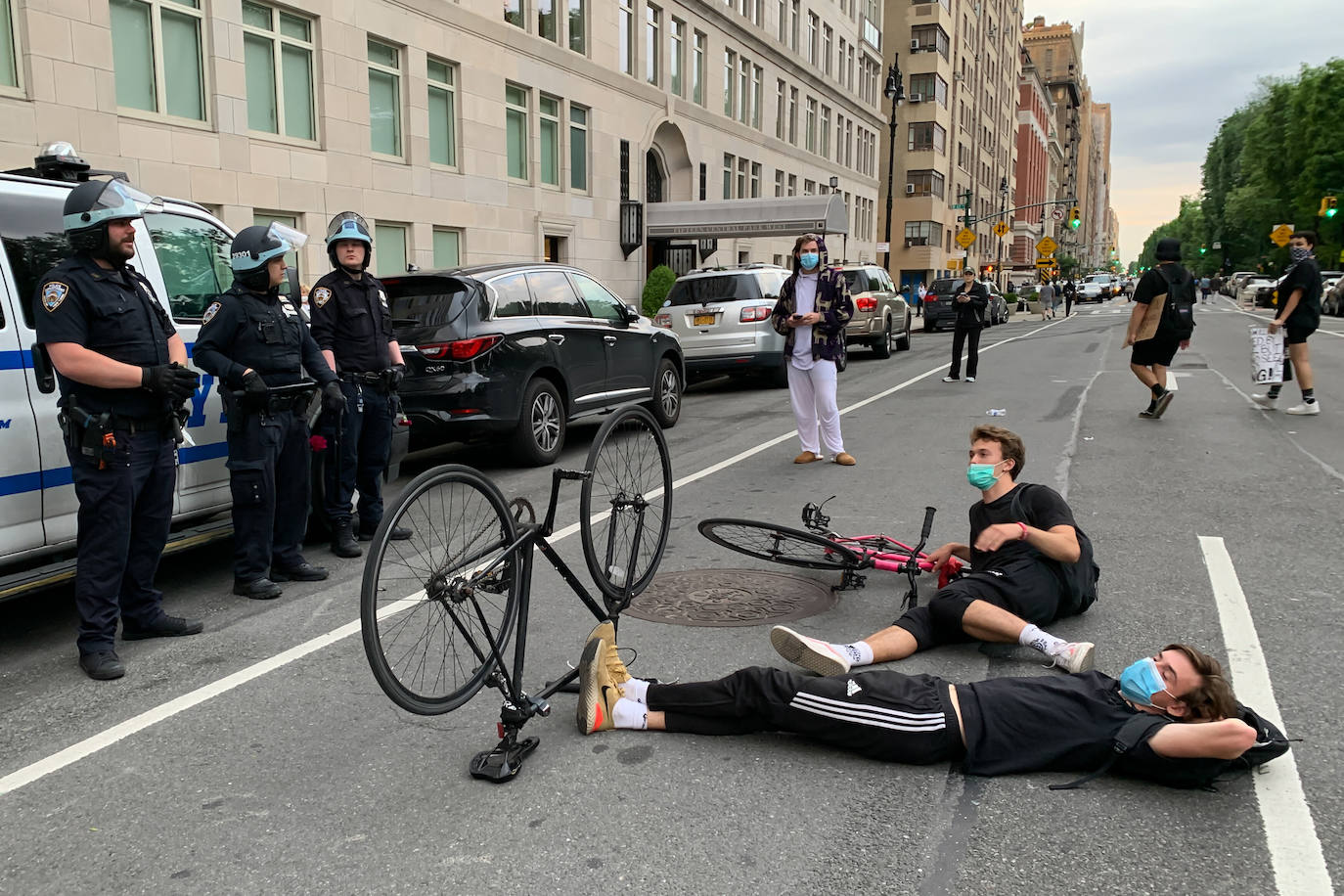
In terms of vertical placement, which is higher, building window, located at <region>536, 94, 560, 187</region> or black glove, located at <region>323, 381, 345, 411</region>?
building window, located at <region>536, 94, 560, 187</region>

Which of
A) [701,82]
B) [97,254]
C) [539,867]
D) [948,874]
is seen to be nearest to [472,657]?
[539,867]

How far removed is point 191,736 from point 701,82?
34.5 meters

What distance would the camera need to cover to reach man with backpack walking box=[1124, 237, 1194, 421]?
11391mm

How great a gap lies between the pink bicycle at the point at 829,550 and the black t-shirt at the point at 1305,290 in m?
8.78

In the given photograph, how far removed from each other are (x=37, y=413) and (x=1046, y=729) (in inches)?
175

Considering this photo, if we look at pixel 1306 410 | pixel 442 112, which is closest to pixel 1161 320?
pixel 1306 410

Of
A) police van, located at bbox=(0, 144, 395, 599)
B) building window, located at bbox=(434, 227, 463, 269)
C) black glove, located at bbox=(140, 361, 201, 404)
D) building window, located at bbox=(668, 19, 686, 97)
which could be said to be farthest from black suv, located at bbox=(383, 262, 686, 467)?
building window, located at bbox=(668, 19, 686, 97)

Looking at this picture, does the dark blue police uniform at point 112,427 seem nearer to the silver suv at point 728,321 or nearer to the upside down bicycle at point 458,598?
the upside down bicycle at point 458,598

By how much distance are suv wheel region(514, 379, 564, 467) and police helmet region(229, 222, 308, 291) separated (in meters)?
3.83

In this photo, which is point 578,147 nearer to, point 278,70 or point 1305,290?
point 278,70

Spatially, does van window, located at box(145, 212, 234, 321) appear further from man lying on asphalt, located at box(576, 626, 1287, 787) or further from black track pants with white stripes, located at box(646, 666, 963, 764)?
black track pants with white stripes, located at box(646, 666, 963, 764)

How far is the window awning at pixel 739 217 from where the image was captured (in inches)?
1208

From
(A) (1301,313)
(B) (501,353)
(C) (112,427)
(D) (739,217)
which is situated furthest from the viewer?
(D) (739,217)

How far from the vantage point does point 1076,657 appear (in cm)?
401
